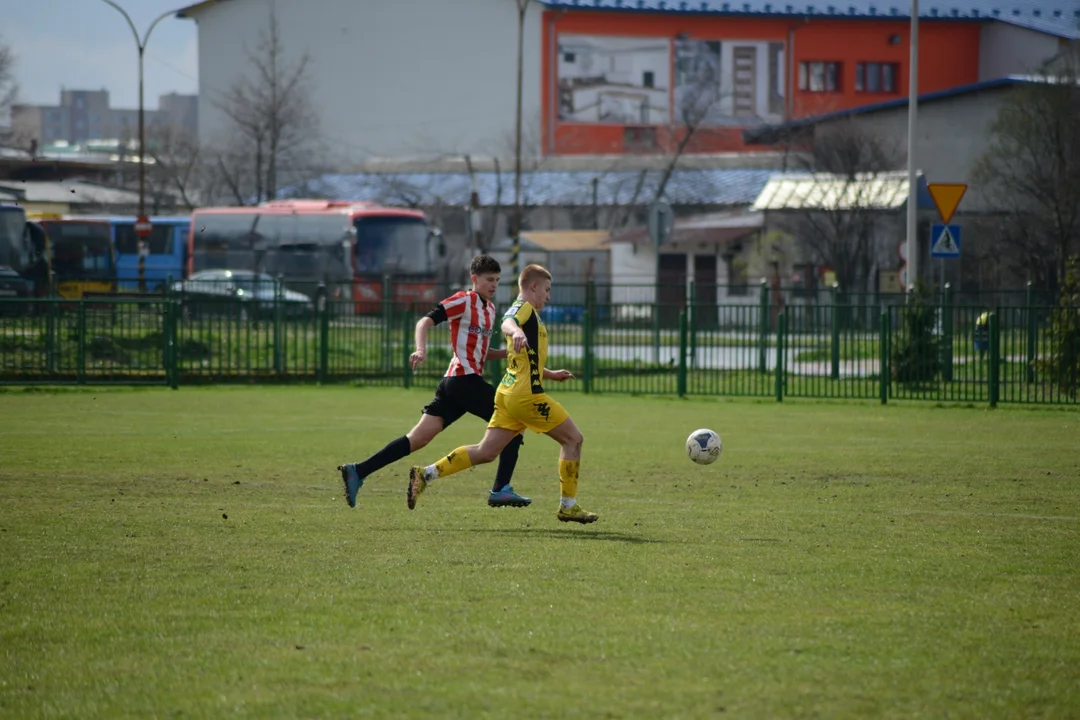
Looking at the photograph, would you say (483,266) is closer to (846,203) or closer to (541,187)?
(846,203)

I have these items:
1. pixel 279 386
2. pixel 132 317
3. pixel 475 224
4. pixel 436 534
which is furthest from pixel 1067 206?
pixel 436 534

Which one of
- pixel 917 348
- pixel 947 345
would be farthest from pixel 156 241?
pixel 947 345

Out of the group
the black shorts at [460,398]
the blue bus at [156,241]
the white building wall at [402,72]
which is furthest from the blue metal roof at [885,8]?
the black shorts at [460,398]

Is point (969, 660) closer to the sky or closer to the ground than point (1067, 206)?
closer to the ground

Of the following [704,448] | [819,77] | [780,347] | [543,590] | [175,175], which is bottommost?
[543,590]

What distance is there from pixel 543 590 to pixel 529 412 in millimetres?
2550

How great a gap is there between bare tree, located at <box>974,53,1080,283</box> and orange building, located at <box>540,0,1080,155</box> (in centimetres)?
2965

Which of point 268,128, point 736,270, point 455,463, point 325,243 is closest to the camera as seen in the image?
point 455,463

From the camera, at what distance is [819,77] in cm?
7625

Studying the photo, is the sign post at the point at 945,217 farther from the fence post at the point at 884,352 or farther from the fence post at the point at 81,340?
the fence post at the point at 81,340

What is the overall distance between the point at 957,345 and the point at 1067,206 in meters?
18.5

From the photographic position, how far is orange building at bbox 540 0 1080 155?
72688 millimetres

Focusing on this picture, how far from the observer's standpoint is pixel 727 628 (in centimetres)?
638

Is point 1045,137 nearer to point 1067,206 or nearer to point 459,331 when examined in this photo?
point 1067,206
